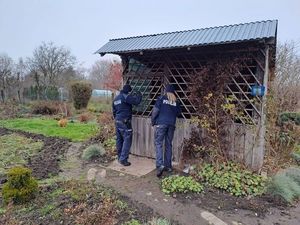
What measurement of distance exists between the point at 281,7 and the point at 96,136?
1011 centimetres

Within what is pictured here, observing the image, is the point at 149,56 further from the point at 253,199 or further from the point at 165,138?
the point at 253,199

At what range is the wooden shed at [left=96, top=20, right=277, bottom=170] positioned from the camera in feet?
17.7

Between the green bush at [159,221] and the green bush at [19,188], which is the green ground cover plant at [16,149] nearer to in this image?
the green bush at [19,188]

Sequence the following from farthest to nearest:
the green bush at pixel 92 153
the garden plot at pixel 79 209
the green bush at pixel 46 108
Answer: the green bush at pixel 46 108, the green bush at pixel 92 153, the garden plot at pixel 79 209

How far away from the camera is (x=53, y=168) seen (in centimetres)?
643

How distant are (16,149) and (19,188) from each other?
4287 millimetres

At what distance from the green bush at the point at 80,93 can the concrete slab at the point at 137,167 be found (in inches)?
497

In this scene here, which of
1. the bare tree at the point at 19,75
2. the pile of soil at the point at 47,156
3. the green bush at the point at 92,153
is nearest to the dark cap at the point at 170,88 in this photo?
the green bush at the point at 92,153

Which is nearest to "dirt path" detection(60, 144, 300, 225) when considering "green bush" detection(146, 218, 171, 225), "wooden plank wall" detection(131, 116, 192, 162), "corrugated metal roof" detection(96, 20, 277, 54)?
"green bush" detection(146, 218, 171, 225)

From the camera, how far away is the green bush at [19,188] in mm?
4457

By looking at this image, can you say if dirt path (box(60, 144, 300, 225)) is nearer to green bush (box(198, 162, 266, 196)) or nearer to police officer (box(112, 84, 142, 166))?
green bush (box(198, 162, 266, 196))

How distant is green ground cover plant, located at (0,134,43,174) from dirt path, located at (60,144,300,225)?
2143mm

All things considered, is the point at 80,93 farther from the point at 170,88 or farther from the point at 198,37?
the point at 198,37

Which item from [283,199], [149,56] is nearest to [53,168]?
[149,56]
